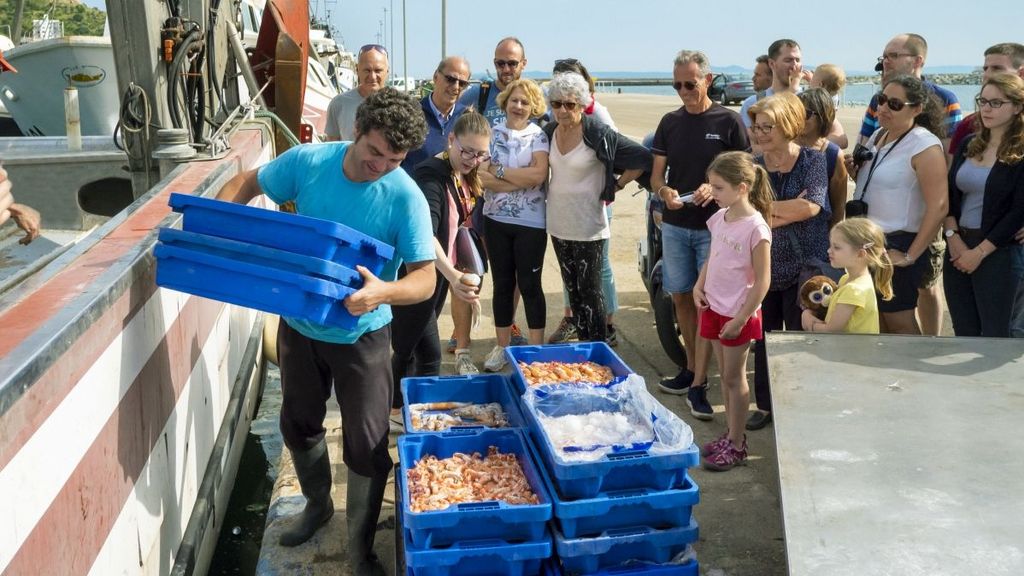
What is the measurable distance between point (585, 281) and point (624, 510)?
8.61 feet

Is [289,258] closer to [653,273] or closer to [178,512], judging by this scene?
[178,512]

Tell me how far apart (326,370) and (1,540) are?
1877 mm

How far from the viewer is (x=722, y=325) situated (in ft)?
15.5

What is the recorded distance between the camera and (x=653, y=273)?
6125 millimetres

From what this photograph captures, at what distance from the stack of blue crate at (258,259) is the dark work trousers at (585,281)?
113 inches

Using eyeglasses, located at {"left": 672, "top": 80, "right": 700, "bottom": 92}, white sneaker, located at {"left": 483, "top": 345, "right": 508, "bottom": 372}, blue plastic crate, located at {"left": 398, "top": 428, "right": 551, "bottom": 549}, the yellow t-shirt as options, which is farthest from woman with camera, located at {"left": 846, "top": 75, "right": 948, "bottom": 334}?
blue plastic crate, located at {"left": 398, "top": 428, "right": 551, "bottom": 549}

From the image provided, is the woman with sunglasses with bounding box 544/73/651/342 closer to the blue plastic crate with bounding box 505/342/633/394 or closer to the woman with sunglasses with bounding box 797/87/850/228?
the woman with sunglasses with bounding box 797/87/850/228

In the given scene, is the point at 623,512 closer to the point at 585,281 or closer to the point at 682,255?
the point at 682,255

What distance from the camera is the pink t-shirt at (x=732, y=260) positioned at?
4.44 m

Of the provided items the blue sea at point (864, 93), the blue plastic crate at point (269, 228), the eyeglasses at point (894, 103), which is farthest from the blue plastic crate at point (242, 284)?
the blue sea at point (864, 93)

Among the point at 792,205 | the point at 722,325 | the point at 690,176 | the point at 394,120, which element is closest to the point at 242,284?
the point at 394,120

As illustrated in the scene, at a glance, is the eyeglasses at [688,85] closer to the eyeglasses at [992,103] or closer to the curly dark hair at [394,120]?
the eyeglasses at [992,103]

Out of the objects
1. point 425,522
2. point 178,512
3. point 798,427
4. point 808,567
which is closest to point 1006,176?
point 798,427

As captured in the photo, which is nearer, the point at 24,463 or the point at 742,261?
the point at 24,463
